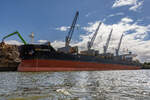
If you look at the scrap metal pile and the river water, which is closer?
the river water

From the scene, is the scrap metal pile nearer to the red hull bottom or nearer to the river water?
the red hull bottom

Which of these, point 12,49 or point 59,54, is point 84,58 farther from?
point 12,49

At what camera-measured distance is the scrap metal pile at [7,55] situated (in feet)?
151

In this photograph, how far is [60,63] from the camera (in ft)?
106

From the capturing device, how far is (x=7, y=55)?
4822cm

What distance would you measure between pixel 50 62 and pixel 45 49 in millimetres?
3343

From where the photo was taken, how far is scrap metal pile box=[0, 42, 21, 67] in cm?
4591

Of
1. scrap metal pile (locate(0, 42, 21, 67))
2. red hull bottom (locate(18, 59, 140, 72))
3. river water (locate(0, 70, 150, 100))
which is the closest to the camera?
river water (locate(0, 70, 150, 100))

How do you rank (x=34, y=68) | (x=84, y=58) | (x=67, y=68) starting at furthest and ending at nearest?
1. (x=84, y=58)
2. (x=67, y=68)
3. (x=34, y=68)

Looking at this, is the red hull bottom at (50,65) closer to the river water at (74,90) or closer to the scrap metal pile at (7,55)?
the river water at (74,90)

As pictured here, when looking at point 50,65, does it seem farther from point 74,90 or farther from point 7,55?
point 7,55

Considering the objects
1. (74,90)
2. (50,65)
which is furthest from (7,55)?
(74,90)

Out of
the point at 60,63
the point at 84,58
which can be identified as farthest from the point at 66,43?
the point at 60,63

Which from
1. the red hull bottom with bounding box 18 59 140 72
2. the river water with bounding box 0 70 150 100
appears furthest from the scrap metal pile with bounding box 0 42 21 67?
the river water with bounding box 0 70 150 100
